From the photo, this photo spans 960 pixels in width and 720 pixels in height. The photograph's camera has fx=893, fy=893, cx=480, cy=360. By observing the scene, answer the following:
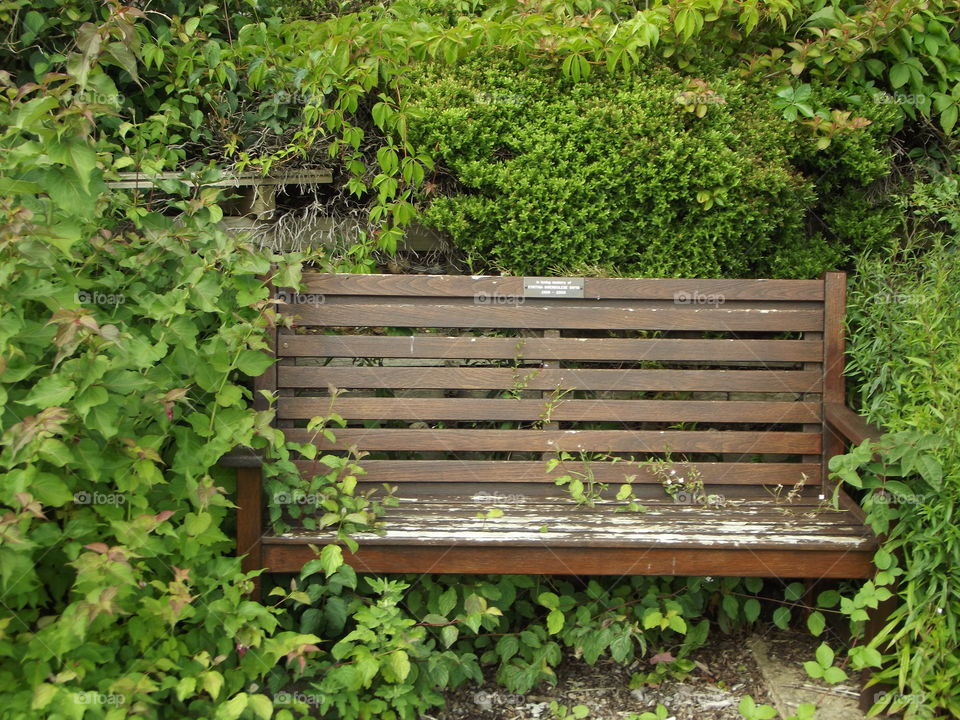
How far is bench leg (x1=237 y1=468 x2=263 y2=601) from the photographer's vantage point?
3033 mm

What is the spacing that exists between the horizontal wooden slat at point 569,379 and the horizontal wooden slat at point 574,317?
6.9 inches

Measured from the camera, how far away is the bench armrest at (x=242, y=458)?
117 inches

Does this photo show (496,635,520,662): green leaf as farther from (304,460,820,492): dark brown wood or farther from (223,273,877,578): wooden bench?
(304,460,820,492): dark brown wood

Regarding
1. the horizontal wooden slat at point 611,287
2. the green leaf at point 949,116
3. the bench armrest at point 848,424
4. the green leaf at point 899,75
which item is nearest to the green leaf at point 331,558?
the horizontal wooden slat at point 611,287

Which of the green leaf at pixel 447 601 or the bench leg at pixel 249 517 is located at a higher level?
the bench leg at pixel 249 517

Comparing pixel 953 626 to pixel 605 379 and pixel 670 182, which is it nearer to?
pixel 605 379

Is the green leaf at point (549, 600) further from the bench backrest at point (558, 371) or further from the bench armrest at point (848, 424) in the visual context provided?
the bench armrest at point (848, 424)

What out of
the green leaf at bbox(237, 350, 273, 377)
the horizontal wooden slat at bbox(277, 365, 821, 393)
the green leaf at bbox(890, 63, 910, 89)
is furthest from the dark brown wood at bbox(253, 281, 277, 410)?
the green leaf at bbox(890, 63, 910, 89)

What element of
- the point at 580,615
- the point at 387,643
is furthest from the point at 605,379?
the point at 387,643

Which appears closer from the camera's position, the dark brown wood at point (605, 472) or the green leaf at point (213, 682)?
the green leaf at point (213, 682)

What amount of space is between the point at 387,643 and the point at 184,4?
331cm

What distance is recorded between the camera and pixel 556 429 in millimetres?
3547

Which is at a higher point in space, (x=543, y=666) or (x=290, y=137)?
(x=290, y=137)

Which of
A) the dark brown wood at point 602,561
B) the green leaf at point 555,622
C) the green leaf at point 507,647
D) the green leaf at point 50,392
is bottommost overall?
the green leaf at point 507,647
